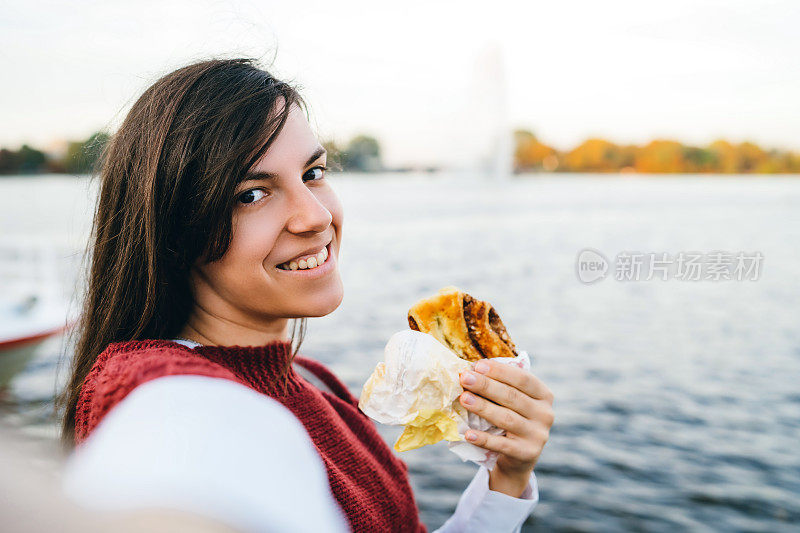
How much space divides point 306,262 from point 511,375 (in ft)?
2.27

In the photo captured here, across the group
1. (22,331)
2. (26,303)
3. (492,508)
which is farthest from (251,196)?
(26,303)

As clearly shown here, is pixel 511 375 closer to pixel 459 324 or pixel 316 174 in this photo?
pixel 459 324

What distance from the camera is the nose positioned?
1.69 m

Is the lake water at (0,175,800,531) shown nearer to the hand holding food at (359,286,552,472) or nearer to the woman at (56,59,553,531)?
the woman at (56,59,553,531)

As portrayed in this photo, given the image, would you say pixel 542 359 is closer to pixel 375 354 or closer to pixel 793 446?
pixel 375 354

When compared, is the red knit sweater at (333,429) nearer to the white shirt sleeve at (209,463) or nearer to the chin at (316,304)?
the chin at (316,304)

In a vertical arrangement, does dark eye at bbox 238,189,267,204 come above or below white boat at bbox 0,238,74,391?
above

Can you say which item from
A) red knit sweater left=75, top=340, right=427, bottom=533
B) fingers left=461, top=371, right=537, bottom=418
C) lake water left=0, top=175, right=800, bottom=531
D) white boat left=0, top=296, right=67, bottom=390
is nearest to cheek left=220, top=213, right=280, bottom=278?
red knit sweater left=75, top=340, right=427, bottom=533

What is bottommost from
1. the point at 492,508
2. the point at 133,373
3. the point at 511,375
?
the point at 492,508

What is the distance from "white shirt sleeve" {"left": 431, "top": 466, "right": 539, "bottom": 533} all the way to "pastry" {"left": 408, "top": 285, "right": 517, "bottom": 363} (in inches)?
20.2

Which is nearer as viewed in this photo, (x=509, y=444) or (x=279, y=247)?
(x=279, y=247)

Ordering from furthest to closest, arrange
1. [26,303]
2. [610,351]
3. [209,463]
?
[610,351]
[26,303]
[209,463]

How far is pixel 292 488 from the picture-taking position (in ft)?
2.44

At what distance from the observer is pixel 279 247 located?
1.71 m
